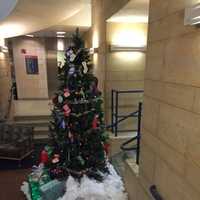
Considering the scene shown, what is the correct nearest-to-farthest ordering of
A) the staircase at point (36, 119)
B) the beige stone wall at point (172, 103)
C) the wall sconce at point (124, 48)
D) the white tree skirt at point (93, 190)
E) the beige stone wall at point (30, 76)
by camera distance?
1. the beige stone wall at point (172, 103)
2. the white tree skirt at point (93, 190)
3. the wall sconce at point (124, 48)
4. the staircase at point (36, 119)
5. the beige stone wall at point (30, 76)

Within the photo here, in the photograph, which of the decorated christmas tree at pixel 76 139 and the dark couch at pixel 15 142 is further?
the dark couch at pixel 15 142

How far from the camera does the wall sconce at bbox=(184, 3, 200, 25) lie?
3.41 feet

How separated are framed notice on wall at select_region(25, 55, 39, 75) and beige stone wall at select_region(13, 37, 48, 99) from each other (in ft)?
0.37

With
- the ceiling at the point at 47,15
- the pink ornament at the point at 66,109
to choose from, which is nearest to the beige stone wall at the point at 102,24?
the ceiling at the point at 47,15

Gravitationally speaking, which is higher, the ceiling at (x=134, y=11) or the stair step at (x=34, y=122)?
the ceiling at (x=134, y=11)

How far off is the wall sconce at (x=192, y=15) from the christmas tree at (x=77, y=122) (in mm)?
1753

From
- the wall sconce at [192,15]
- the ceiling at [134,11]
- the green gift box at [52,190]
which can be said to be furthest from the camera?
the green gift box at [52,190]

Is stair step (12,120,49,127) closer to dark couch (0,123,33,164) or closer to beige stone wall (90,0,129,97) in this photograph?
dark couch (0,123,33,164)

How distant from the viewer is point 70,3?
3943 mm

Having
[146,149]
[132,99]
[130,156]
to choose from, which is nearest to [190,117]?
[146,149]

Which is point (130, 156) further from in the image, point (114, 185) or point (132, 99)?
point (132, 99)

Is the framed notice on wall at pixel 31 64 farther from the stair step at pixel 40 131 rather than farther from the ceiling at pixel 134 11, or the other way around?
the ceiling at pixel 134 11

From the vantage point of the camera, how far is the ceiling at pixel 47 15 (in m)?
3.41

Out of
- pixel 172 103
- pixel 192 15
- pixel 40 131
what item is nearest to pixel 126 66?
pixel 172 103
